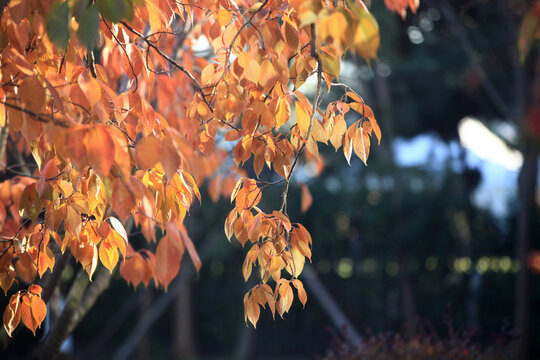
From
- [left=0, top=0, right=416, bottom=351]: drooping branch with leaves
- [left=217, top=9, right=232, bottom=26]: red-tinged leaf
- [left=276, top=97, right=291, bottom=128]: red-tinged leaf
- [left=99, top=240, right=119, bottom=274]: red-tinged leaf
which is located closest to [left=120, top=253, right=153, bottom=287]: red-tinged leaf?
[left=0, top=0, right=416, bottom=351]: drooping branch with leaves

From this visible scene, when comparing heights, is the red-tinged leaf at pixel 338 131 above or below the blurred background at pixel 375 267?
above

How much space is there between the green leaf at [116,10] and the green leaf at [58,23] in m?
0.08

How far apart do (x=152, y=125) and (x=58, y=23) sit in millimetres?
587

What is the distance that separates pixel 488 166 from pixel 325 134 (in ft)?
22.3

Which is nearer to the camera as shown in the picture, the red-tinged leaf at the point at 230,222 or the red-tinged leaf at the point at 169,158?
the red-tinged leaf at the point at 169,158

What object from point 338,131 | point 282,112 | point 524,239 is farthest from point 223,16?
point 524,239

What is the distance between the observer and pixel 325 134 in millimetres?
1703

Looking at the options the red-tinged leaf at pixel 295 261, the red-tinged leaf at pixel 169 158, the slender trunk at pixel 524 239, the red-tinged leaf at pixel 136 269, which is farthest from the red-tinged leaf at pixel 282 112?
the slender trunk at pixel 524 239

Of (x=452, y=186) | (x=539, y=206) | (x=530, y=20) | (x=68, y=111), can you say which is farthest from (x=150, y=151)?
(x=452, y=186)

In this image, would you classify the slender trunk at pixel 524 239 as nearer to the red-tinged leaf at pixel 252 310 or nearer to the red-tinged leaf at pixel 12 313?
the red-tinged leaf at pixel 252 310

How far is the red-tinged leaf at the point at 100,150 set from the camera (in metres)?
1.08

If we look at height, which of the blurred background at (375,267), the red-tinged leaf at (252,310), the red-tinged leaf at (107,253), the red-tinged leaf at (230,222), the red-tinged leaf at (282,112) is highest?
the red-tinged leaf at (282,112)

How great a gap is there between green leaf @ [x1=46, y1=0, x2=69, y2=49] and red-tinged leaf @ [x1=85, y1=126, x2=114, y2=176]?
20 cm

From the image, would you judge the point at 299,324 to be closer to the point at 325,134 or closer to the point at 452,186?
the point at 452,186
